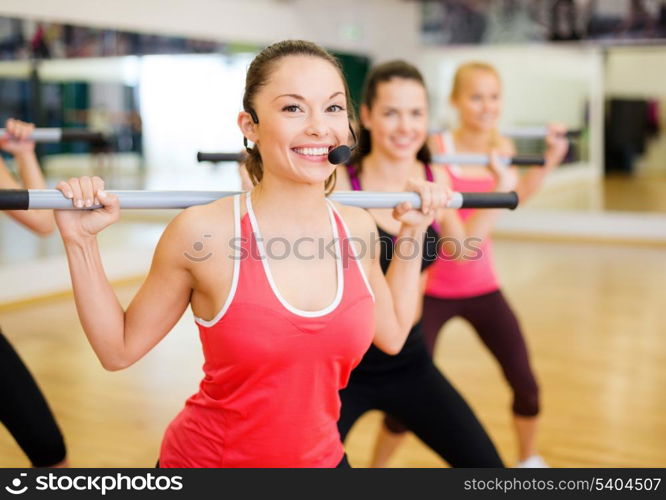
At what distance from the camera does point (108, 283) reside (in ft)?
4.82

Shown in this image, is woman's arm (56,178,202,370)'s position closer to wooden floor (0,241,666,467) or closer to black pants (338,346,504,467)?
black pants (338,346,504,467)

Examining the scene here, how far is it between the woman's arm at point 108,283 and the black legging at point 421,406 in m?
0.78

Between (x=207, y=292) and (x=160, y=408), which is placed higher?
(x=207, y=292)

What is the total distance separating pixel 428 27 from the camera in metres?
9.41

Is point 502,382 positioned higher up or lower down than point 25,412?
lower down

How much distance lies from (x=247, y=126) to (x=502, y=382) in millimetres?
2901

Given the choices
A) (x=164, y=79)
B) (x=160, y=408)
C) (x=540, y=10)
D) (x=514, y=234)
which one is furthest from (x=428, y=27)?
(x=160, y=408)

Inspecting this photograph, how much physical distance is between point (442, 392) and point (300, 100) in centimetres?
101

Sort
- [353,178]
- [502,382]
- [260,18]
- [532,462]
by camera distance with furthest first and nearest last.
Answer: [260,18] → [502,382] → [532,462] → [353,178]

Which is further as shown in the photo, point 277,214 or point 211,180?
point 211,180

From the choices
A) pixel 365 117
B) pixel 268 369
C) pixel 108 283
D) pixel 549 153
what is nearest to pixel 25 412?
pixel 108 283

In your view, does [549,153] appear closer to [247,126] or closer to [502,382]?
[502,382]

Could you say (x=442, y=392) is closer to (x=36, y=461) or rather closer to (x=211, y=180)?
(x=36, y=461)

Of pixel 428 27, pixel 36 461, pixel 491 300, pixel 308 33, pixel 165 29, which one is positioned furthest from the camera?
pixel 428 27
